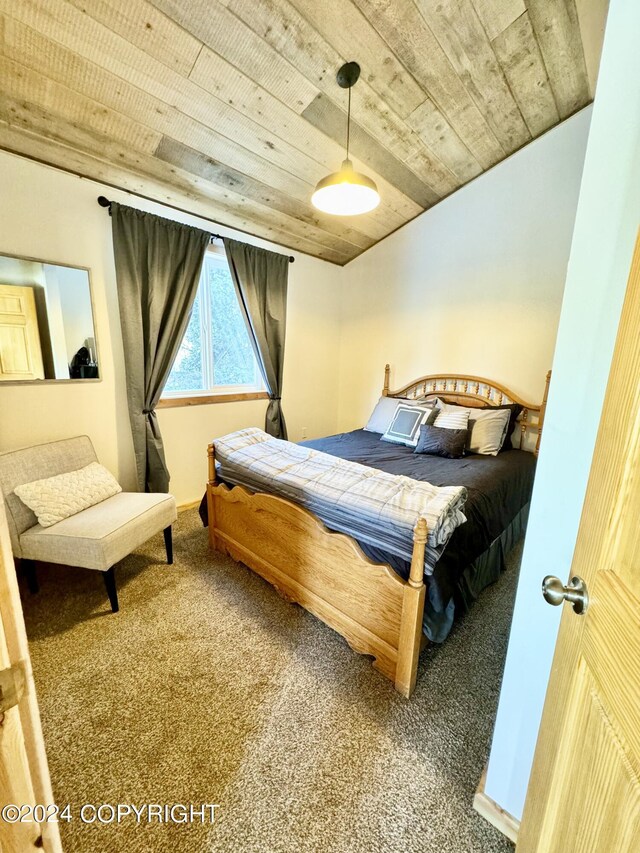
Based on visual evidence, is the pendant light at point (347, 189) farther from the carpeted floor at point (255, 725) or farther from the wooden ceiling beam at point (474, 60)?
the carpeted floor at point (255, 725)

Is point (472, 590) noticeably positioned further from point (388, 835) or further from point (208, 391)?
point (208, 391)

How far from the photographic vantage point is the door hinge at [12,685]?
1.56ft

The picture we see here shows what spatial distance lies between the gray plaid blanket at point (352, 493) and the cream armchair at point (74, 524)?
519 mm

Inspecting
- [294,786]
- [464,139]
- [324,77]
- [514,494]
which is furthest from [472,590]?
[464,139]

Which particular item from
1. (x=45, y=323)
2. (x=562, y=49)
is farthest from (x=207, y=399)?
(x=562, y=49)

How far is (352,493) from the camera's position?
1.56 m

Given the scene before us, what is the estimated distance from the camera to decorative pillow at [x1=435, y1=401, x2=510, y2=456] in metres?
2.65

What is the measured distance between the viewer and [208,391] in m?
3.15

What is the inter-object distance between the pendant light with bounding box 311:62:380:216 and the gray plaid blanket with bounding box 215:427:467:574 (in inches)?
56.5

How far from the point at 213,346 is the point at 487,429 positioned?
248 centimetres

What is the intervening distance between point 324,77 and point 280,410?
2.48 m

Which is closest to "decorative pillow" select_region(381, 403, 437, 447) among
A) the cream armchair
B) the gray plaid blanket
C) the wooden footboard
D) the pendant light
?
the gray plaid blanket

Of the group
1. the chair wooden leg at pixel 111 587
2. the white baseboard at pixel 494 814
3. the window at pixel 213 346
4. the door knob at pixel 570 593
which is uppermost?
the window at pixel 213 346

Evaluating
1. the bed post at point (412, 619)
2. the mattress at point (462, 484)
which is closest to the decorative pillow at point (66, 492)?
the mattress at point (462, 484)
